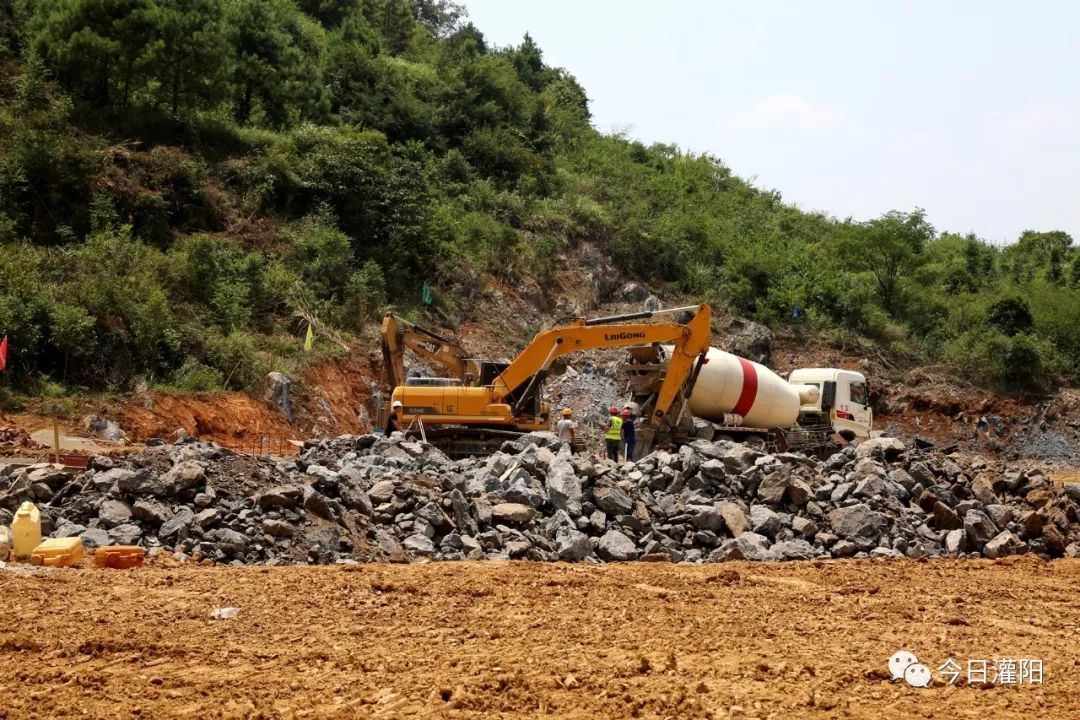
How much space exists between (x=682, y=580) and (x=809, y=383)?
14.5 meters

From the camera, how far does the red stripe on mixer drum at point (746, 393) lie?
1977cm

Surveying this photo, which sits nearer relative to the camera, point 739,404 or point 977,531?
point 977,531

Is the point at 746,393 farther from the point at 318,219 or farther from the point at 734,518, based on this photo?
the point at 318,219

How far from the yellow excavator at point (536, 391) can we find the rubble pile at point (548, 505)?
2321 mm

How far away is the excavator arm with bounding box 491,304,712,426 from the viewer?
1811 cm

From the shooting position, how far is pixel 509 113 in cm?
4372

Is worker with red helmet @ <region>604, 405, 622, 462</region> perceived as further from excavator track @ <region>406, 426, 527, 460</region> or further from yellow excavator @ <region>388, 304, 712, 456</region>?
excavator track @ <region>406, 426, 527, 460</region>

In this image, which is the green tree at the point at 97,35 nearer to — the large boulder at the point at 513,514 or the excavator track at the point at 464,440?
the excavator track at the point at 464,440

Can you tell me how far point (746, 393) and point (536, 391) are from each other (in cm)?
417

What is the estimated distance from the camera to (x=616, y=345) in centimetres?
1852

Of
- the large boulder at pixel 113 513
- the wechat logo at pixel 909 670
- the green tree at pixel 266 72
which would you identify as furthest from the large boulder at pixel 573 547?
the green tree at pixel 266 72

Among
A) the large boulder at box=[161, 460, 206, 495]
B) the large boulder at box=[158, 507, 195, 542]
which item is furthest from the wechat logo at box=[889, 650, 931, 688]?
the large boulder at box=[161, 460, 206, 495]

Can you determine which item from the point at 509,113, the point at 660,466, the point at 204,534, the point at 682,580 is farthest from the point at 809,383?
the point at 509,113

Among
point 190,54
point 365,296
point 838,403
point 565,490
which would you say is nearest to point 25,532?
point 565,490
